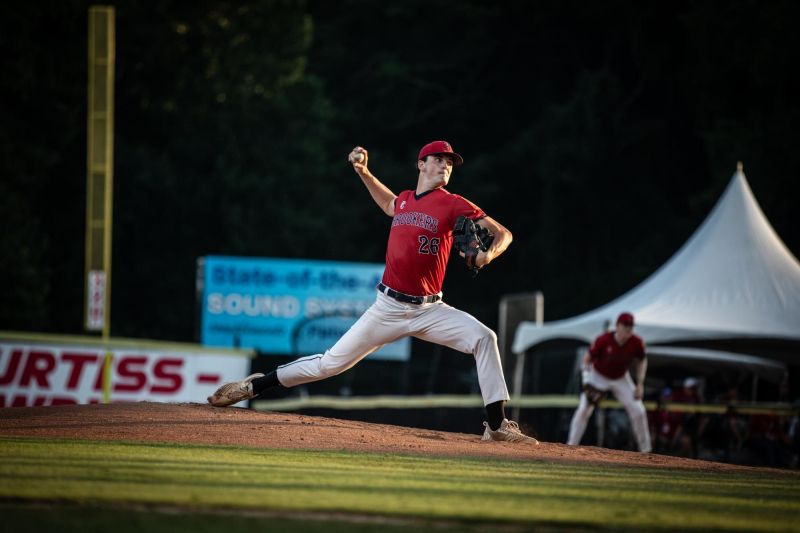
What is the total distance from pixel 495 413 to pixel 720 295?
10120 mm

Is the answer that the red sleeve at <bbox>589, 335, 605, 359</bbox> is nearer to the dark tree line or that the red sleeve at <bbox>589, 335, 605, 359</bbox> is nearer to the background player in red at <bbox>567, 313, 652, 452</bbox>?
the background player in red at <bbox>567, 313, 652, 452</bbox>

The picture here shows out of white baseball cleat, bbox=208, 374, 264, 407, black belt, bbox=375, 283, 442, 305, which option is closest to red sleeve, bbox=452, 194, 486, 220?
black belt, bbox=375, 283, 442, 305

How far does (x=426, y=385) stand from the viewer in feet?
119

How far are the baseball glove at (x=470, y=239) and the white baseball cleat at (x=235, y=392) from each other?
2.17m

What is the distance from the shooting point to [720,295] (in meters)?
19.5

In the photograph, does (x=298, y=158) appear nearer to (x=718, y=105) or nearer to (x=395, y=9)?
(x=395, y=9)

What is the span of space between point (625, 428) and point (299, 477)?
12.8 m

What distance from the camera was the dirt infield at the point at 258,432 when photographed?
9.58 metres

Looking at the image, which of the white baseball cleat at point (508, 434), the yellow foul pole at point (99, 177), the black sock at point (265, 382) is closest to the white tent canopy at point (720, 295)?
the yellow foul pole at point (99, 177)

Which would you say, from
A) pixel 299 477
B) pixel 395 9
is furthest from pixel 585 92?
pixel 299 477

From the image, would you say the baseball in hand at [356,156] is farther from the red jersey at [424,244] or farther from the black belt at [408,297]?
the black belt at [408,297]

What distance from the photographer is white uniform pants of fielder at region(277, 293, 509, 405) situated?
1003 centimetres

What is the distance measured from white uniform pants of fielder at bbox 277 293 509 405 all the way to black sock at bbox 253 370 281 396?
51 centimetres

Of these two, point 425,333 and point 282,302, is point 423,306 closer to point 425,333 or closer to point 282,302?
point 425,333
